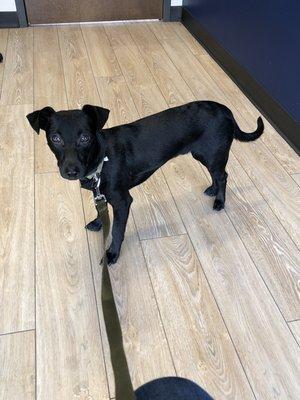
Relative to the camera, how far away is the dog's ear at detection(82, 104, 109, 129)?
4.42ft

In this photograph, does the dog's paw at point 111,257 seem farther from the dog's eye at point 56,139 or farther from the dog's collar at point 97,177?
the dog's eye at point 56,139

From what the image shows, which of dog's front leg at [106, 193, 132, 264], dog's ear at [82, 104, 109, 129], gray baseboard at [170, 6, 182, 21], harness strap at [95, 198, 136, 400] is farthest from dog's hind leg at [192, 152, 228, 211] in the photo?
gray baseboard at [170, 6, 182, 21]

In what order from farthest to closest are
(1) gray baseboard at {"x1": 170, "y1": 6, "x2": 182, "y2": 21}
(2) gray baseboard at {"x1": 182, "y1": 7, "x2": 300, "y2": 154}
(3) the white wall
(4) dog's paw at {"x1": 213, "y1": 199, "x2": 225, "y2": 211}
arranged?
1. (1) gray baseboard at {"x1": 170, "y1": 6, "x2": 182, "y2": 21}
2. (3) the white wall
3. (2) gray baseboard at {"x1": 182, "y1": 7, "x2": 300, "y2": 154}
4. (4) dog's paw at {"x1": 213, "y1": 199, "x2": 225, "y2": 211}

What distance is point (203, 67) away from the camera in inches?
126

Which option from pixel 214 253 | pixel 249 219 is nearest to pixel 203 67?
pixel 249 219

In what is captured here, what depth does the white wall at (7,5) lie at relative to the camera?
3631 mm

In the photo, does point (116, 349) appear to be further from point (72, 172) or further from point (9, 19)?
point (9, 19)

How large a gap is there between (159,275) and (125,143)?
1.83 feet

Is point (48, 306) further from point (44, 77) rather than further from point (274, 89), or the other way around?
point (44, 77)

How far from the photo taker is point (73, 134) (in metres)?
1.31

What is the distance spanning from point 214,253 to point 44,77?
6.87ft

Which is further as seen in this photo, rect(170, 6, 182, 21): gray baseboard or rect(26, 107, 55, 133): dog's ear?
rect(170, 6, 182, 21): gray baseboard

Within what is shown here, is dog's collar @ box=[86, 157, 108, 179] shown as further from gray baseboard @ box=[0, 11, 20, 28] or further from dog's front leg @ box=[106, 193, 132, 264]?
gray baseboard @ box=[0, 11, 20, 28]

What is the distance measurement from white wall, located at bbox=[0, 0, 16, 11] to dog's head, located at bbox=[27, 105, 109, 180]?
9.64 ft
